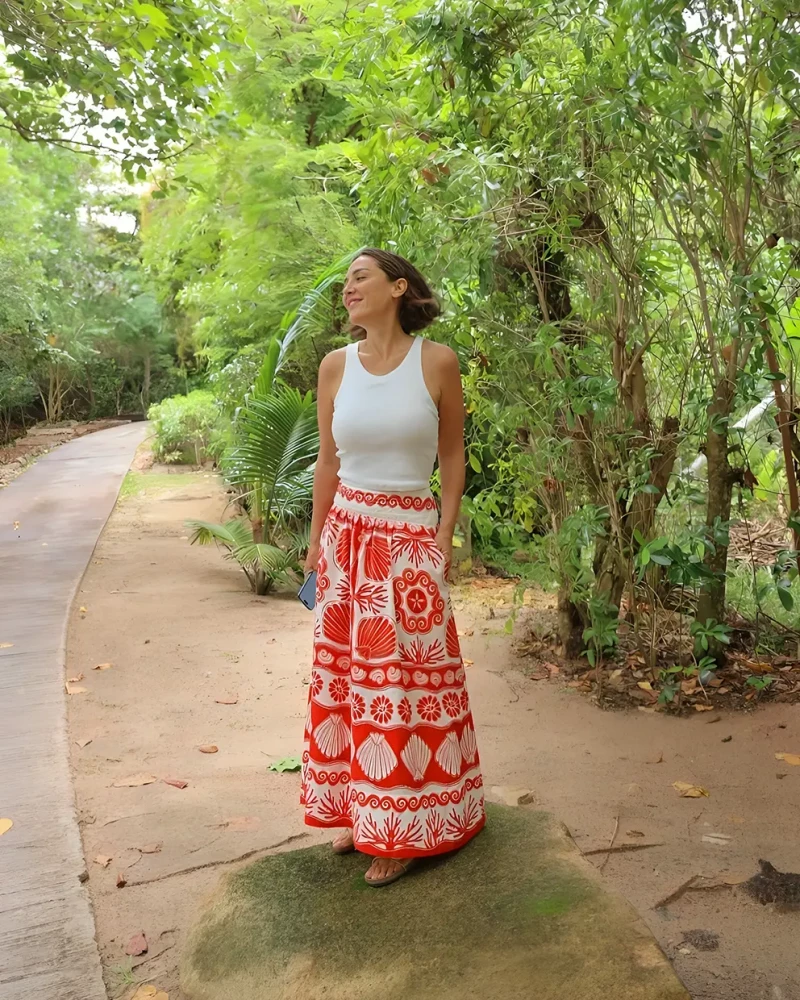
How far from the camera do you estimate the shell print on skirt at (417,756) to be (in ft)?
8.50

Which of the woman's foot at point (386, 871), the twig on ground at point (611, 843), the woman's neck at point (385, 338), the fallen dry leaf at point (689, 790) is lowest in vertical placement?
the twig on ground at point (611, 843)

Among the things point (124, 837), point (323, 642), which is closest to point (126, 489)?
point (124, 837)

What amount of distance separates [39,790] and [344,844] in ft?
5.08

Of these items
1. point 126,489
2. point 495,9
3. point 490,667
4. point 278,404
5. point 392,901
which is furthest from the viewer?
point 126,489

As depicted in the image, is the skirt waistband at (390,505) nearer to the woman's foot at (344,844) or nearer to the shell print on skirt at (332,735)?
the shell print on skirt at (332,735)

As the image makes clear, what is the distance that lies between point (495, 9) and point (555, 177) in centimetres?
73

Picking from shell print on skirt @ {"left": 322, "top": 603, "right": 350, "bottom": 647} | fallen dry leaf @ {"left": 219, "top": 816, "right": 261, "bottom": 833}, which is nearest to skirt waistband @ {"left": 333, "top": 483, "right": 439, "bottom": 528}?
shell print on skirt @ {"left": 322, "top": 603, "right": 350, "bottom": 647}

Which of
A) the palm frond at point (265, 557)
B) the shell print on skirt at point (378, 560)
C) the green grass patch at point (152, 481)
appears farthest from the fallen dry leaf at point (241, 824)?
the green grass patch at point (152, 481)

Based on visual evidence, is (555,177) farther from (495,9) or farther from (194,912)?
(194,912)

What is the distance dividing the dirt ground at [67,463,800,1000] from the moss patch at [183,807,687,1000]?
0.21 metres

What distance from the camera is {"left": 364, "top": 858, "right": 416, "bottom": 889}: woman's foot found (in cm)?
A: 266

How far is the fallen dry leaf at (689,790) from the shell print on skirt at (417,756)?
1.59m

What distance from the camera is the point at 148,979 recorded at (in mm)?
2600

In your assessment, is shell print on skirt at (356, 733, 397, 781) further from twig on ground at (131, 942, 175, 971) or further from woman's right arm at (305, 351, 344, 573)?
twig on ground at (131, 942, 175, 971)
